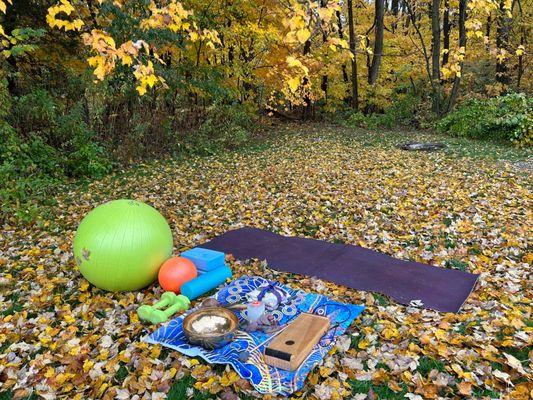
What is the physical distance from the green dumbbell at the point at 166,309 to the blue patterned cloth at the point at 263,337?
0.40 ft

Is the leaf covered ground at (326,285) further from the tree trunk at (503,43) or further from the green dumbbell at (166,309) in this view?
the tree trunk at (503,43)

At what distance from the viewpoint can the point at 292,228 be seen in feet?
20.6

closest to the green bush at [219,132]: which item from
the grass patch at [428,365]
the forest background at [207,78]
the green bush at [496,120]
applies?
the forest background at [207,78]

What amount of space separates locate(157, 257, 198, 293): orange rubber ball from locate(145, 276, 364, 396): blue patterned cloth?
13.7 inches

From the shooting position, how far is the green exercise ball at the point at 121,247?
13.0 ft

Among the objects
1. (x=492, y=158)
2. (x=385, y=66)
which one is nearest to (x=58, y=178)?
(x=492, y=158)

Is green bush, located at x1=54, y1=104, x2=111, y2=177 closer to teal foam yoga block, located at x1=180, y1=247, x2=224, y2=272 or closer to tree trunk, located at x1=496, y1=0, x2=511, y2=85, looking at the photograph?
teal foam yoga block, located at x1=180, y1=247, x2=224, y2=272

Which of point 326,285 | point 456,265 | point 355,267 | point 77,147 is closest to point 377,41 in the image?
point 77,147

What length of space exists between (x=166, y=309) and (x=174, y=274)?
1.23 ft

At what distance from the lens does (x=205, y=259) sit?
4383 mm

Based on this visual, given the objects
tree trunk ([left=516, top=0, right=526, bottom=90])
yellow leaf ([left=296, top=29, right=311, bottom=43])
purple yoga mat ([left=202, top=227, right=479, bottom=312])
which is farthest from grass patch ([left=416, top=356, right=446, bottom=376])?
tree trunk ([left=516, top=0, right=526, bottom=90])

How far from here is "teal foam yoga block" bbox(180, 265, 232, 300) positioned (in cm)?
407

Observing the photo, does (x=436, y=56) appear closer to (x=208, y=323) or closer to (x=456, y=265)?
(x=456, y=265)

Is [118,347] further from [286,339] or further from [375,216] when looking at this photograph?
[375,216]
